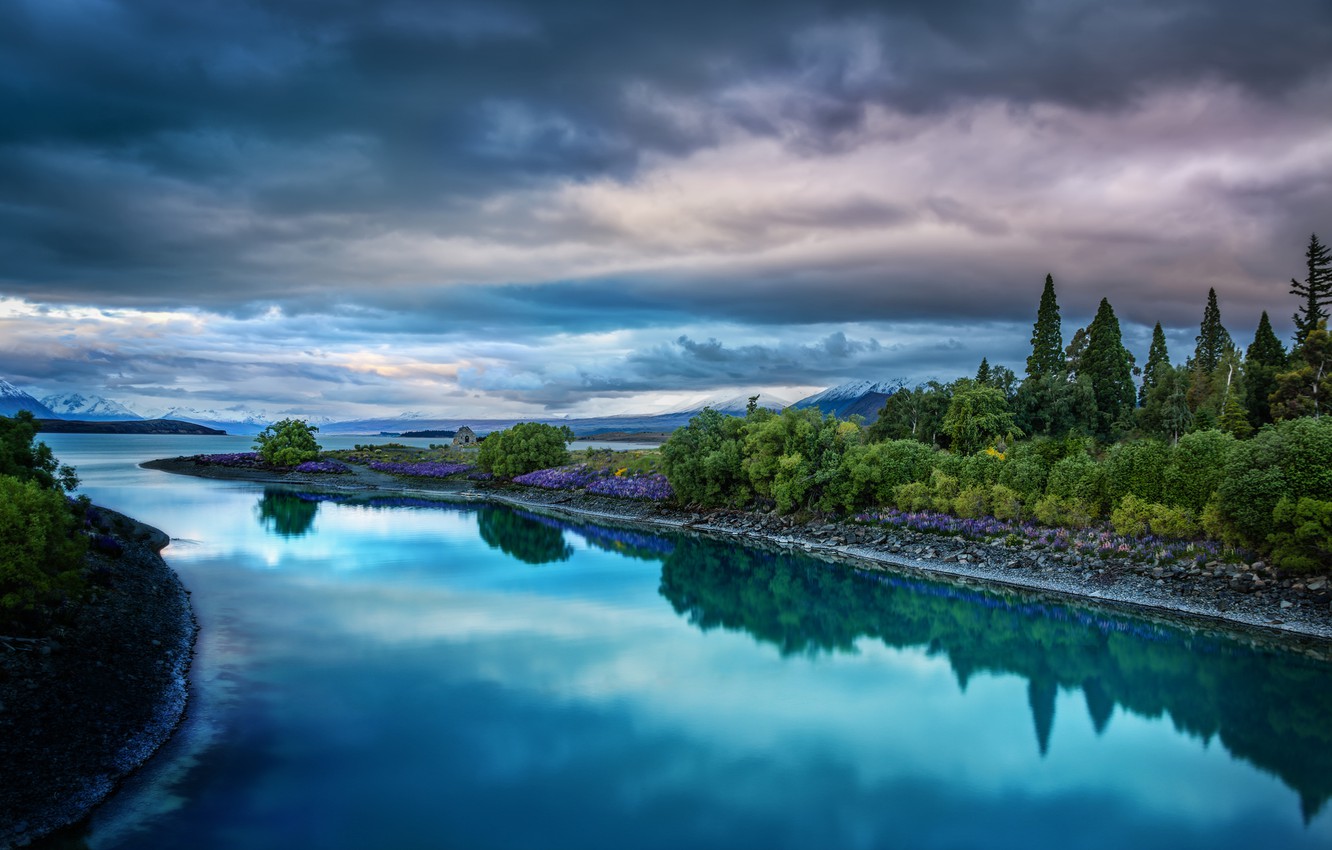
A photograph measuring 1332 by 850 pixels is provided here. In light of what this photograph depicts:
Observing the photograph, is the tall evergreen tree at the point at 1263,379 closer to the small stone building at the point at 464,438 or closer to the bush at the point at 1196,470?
the bush at the point at 1196,470

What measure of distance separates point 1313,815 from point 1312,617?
1198cm

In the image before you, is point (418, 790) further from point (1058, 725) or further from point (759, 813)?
point (1058, 725)

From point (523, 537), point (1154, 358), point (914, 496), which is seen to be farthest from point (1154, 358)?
point (523, 537)

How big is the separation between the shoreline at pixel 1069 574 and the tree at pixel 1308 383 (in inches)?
1081

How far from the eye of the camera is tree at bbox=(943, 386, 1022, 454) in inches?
2094

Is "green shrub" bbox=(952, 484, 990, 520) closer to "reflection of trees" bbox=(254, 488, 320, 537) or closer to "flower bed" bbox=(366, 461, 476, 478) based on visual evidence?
"reflection of trees" bbox=(254, 488, 320, 537)

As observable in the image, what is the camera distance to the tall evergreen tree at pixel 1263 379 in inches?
2062

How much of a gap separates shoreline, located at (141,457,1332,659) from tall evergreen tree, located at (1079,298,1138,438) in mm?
33161

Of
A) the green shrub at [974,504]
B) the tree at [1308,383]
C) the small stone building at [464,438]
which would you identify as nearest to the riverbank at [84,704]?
the green shrub at [974,504]

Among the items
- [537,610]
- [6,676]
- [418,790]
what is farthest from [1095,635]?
[6,676]

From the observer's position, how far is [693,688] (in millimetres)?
20844

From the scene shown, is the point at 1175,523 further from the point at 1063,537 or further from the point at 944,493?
the point at 944,493

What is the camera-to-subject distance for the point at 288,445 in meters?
103

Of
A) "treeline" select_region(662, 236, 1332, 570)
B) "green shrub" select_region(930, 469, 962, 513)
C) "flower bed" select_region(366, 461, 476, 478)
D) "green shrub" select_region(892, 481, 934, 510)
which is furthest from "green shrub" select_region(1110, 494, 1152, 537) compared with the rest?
"flower bed" select_region(366, 461, 476, 478)
